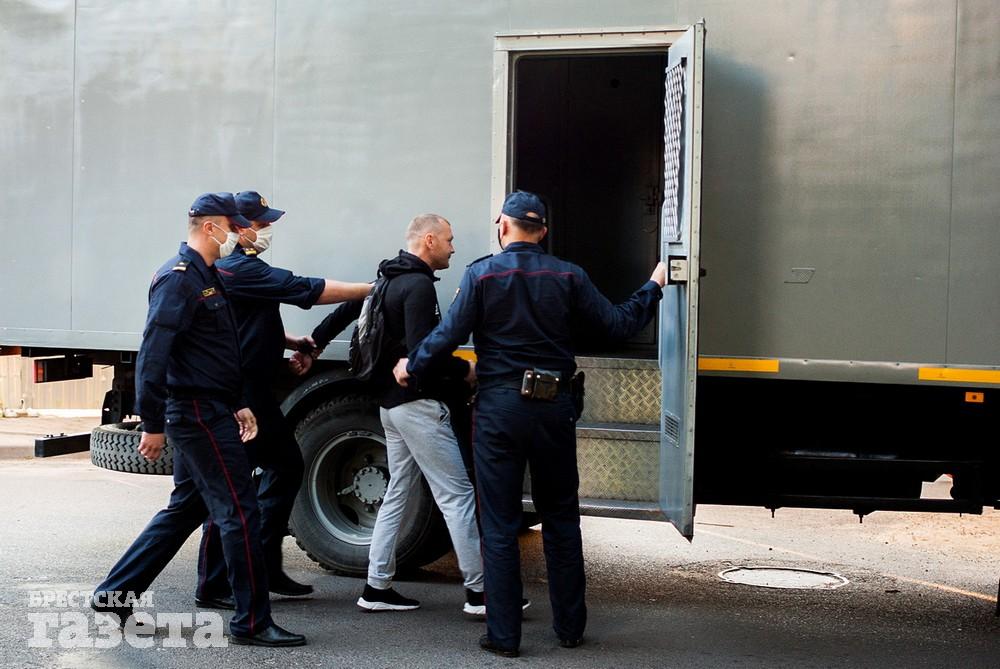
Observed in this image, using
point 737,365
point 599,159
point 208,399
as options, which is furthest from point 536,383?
point 599,159

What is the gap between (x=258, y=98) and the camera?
6.28m

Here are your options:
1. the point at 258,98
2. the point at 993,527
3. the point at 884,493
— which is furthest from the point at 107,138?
the point at 993,527

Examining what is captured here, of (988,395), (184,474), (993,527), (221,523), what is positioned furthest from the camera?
(993,527)

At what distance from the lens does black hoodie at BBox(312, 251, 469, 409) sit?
5.30 meters

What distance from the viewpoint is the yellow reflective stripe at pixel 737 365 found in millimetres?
5555

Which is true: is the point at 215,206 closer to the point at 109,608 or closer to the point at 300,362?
the point at 300,362

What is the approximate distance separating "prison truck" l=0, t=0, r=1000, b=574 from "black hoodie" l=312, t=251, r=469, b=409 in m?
0.65

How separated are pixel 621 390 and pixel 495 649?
160 centimetres

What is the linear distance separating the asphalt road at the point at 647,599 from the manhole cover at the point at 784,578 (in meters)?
0.10

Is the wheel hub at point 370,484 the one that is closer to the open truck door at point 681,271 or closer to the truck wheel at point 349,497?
the truck wheel at point 349,497

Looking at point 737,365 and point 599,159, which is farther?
point 599,159

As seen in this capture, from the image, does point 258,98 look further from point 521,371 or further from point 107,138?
point 521,371

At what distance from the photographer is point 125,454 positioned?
6355 mm

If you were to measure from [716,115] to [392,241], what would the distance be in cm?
177
